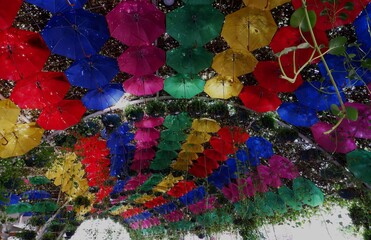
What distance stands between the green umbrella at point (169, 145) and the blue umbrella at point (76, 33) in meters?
3.37

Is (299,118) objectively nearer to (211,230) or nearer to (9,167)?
(9,167)

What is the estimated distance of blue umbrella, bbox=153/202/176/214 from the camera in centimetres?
1319

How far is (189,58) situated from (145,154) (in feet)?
12.5

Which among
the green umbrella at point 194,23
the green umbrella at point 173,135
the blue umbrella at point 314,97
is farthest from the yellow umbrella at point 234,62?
the green umbrella at point 173,135

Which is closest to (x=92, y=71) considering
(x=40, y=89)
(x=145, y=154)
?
(x=40, y=89)

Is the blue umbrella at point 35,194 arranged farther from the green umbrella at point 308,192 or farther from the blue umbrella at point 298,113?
the blue umbrella at point 298,113

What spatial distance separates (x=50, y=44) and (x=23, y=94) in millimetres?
997

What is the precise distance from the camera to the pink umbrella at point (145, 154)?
6.85 metres

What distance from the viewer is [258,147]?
19.9 feet

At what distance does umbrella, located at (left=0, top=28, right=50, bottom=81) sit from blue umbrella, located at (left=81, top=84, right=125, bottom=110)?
1108 mm

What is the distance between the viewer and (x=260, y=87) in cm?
420

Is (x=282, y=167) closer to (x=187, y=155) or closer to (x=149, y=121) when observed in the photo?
(x=187, y=155)

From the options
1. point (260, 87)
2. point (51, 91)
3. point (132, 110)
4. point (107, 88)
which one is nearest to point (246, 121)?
point (260, 87)

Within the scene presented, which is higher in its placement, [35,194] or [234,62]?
[35,194]
